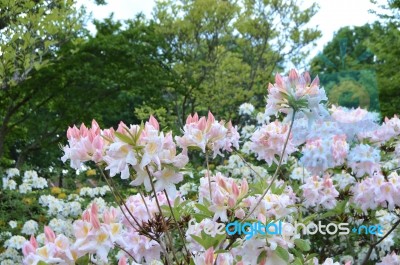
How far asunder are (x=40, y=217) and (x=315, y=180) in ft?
11.5

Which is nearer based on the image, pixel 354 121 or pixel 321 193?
pixel 321 193

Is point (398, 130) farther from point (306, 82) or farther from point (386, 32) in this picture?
point (386, 32)

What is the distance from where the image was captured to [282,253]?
1388mm

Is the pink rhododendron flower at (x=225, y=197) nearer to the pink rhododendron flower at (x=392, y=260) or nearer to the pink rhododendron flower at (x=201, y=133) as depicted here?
the pink rhododendron flower at (x=201, y=133)

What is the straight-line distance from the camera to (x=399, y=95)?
12.6m

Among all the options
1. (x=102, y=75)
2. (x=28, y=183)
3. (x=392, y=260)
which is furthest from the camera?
(x=102, y=75)

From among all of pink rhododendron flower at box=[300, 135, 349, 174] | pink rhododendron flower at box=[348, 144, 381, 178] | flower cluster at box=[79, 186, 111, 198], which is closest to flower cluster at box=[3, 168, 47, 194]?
flower cluster at box=[79, 186, 111, 198]

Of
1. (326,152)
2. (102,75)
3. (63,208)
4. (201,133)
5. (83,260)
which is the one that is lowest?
(83,260)

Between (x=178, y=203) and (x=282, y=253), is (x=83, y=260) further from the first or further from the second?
(x=282, y=253)

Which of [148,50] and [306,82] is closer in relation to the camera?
[306,82]

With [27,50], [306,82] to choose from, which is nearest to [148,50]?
[27,50]

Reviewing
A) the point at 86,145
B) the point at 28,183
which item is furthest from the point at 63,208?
the point at 86,145

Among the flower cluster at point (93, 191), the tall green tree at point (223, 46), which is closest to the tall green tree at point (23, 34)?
the flower cluster at point (93, 191)

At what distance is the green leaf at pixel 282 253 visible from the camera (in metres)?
1.38
